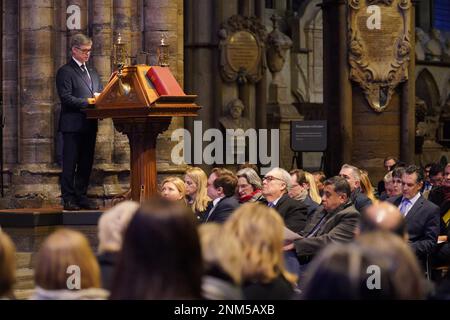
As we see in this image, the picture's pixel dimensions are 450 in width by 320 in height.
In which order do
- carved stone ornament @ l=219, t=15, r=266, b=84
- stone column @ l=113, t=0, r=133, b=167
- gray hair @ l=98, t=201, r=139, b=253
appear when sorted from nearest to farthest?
gray hair @ l=98, t=201, r=139, b=253, stone column @ l=113, t=0, r=133, b=167, carved stone ornament @ l=219, t=15, r=266, b=84

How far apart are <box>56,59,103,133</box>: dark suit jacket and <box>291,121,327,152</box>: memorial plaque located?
20.1ft

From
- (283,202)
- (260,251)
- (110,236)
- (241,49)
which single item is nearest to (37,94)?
(283,202)

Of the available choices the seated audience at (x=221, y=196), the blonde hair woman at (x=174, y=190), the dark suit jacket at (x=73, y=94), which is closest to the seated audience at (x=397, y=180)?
the seated audience at (x=221, y=196)

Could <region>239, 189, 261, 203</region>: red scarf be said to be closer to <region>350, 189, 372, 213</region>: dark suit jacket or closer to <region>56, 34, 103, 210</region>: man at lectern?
<region>350, 189, 372, 213</region>: dark suit jacket

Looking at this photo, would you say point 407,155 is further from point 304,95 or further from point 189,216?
point 189,216

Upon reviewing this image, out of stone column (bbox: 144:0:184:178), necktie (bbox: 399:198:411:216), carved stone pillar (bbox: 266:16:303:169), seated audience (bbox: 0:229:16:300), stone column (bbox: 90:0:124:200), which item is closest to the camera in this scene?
seated audience (bbox: 0:229:16:300)

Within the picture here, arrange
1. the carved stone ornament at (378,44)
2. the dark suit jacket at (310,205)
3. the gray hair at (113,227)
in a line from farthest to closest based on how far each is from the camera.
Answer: the carved stone ornament at (378,44), the dark suit jacket at (310,205), the gray hair at (113,227)

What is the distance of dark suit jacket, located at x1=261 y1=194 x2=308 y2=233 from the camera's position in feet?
32.8

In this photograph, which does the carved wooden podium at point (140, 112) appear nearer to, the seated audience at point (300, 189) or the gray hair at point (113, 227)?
the seated audience at point (300, 189)

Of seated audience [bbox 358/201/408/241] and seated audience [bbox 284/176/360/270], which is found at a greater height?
seated audience [bbox 358/201/408/241]

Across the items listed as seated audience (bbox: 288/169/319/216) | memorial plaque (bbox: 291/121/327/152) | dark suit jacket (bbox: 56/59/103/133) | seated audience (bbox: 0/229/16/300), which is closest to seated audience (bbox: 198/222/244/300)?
seated audience (bbox: 0/229/16/300)

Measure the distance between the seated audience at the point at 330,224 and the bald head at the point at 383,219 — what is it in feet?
8.95

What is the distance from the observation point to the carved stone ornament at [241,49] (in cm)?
2072
